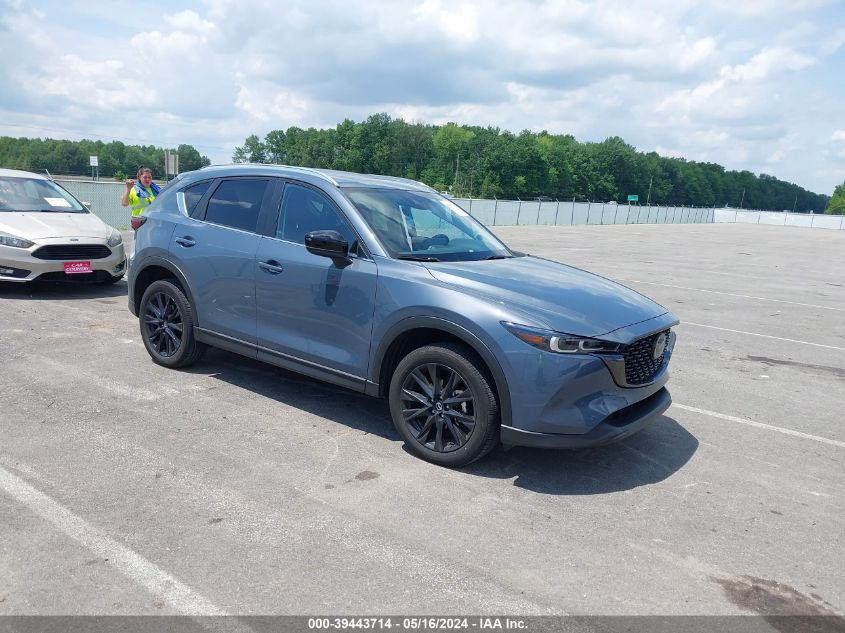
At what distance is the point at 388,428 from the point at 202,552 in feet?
6.42

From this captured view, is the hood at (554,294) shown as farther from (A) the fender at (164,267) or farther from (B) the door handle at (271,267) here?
(A) the fender at (164,267)

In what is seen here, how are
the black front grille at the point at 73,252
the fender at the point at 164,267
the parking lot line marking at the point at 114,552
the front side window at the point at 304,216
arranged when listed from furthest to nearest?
the black front grille at the point at 73,252, the fender at the point at 164,267, the front side window at the point at 304,216, the parking lot line marking at the point at 114,552

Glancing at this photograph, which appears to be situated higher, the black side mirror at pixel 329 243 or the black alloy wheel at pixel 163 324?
the black side mirror at pixel 329 243

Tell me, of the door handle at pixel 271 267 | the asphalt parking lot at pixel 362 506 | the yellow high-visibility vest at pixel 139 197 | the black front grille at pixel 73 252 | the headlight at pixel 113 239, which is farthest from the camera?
the yellow high-visibility vest at pixel 139 197

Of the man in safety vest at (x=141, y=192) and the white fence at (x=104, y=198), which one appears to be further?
the white fence at (x=104, y=198)

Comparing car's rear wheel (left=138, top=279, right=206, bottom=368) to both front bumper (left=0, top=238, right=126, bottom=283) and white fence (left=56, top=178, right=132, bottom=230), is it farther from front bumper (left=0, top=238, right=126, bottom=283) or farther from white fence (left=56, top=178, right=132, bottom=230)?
white fence (left=56, top=178, right=132, bottom=230)

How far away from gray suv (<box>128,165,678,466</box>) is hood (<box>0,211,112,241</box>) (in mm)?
3739

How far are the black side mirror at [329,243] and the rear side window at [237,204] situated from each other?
889mm

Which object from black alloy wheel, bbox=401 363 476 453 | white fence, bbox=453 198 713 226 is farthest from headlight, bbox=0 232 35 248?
white fence, bbox=453 198 713 226

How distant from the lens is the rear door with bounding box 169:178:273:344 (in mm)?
5359

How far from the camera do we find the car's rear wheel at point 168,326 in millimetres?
5914

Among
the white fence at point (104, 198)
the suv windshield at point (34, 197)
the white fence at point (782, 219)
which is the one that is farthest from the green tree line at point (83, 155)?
the white fence at point (782, 219)

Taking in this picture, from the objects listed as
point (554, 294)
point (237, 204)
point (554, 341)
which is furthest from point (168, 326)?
point (554, 341)

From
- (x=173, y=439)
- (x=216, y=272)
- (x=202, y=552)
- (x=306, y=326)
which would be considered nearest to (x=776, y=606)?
(x=202, y=552)
